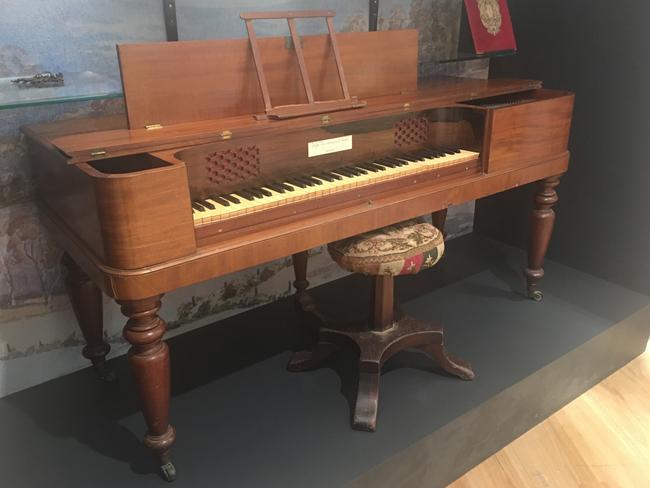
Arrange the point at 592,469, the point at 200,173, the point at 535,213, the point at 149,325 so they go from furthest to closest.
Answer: the point at 535,213, the point at 592,469, the point at 200,173, the point at 149,325

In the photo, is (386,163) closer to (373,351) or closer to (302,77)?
(302,77)

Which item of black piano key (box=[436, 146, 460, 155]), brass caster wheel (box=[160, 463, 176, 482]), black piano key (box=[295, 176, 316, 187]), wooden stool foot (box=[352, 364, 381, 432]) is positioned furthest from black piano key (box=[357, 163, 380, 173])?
brass caster wheel (box=[160, 463, 176, 482])

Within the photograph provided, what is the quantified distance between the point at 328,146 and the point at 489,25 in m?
1.02

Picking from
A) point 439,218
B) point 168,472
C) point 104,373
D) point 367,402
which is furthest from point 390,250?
point 439,218

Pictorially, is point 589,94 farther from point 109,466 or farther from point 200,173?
point 109,466

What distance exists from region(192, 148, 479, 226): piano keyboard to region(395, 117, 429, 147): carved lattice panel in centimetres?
4

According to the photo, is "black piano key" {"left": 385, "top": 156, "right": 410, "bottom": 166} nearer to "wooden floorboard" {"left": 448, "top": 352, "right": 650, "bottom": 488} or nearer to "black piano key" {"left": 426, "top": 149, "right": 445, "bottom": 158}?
"black piano key" {"left": 426, "top": 149, "right": 445, "bottom": 158}

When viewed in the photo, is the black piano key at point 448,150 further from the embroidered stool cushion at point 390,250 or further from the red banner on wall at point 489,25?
the red banner on wall at point 489,25

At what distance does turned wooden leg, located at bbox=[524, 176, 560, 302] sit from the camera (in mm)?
2367

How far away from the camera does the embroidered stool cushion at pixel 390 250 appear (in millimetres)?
1725

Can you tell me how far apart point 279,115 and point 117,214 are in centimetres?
56

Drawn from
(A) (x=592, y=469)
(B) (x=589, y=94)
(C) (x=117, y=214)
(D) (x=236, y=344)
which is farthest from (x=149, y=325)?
(B) (x=589, y=94)

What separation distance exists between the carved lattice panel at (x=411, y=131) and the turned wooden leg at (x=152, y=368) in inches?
41.2

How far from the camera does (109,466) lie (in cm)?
169
